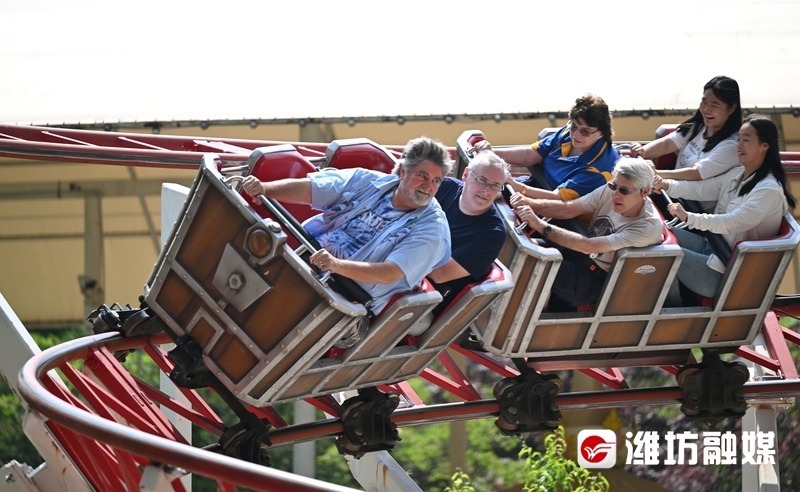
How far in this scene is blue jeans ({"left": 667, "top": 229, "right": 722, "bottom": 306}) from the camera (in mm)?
4859

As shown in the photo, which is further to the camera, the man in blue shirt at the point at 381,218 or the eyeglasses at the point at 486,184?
the eyeglasses at the point at 486,184

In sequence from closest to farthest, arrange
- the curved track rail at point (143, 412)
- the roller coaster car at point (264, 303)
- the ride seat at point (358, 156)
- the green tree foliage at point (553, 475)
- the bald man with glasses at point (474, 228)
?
the curved track rail at point (143, 412), the roller coaster car at point (264, 303), the bald man with glasses at point (474, 228), the ride seat at point (358, 156), the green tree foliage at point (553, 475)

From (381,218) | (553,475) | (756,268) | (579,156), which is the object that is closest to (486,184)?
(381,218)

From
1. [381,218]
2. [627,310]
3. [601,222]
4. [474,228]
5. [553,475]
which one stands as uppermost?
[553,475]

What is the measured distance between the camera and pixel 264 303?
13.0 feet

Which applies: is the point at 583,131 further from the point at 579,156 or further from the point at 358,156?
the point at 358,156

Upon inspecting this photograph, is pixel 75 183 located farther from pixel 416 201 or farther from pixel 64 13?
pixel 416 201

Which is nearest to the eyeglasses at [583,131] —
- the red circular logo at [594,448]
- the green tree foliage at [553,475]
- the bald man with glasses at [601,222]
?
the bald man with glasses at [601,222]

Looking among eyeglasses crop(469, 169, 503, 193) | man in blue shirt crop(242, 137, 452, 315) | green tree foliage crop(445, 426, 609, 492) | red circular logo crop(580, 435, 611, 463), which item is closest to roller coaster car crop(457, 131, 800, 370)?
eyeglasses crop(469, 169, 503, 193)

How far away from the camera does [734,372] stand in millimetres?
5414

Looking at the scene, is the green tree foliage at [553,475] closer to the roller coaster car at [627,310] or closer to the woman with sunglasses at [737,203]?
the roller coaster car at [627,310]

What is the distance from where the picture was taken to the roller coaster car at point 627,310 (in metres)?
4.60

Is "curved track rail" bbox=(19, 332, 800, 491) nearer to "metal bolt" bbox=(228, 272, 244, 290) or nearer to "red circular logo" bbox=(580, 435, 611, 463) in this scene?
"metal bolt" bbox=(228, 272, 244, 290)

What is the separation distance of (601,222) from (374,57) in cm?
488
